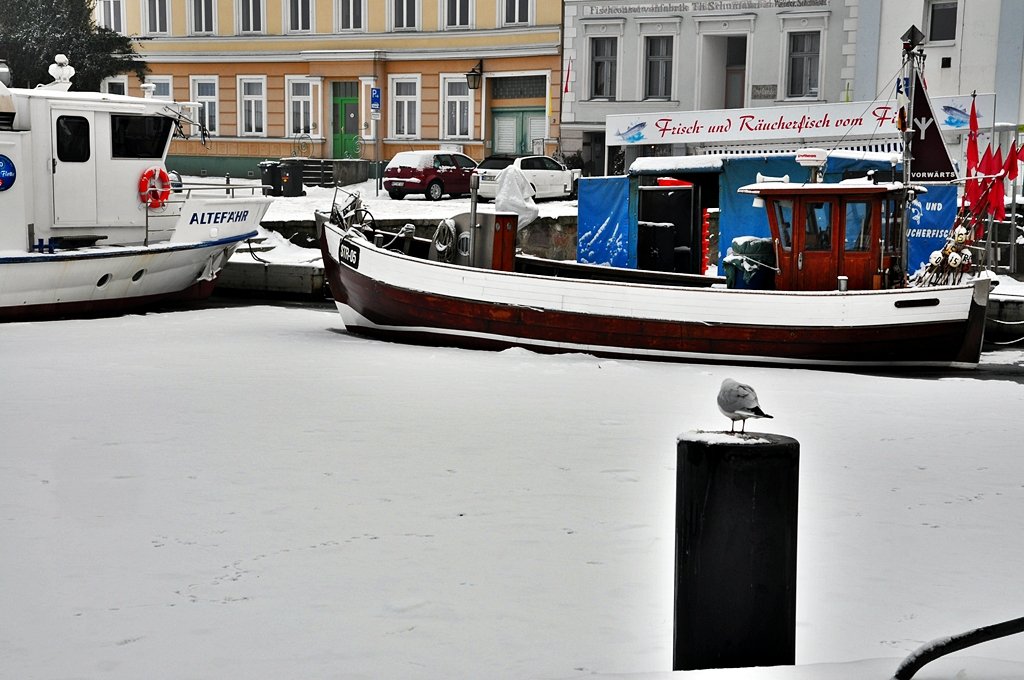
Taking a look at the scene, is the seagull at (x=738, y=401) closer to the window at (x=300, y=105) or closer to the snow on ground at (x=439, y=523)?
the snow on ground at (x=439, y=523)

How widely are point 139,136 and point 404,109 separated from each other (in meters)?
21.2

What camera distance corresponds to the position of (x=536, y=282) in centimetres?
1442

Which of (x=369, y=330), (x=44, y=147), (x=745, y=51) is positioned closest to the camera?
(x=369, y=330)

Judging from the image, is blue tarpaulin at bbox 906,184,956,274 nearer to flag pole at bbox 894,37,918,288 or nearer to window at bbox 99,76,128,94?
flag pole at bbox 894,37,918,288

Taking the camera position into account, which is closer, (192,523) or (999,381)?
(192,523)

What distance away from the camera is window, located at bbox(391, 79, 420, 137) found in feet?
128

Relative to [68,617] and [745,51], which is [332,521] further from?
[745,51]

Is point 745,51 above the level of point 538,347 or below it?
Answer: above

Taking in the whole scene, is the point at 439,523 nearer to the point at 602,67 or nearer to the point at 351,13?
the point at 602,67

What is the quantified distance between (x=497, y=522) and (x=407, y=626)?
5.59 ft

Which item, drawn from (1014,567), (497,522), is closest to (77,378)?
(497,522)

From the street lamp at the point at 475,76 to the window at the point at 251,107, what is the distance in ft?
25.1

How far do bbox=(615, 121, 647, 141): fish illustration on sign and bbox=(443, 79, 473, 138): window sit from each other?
14279 millimetres

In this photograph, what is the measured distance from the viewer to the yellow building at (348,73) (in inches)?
1443
